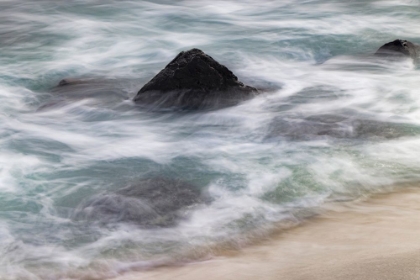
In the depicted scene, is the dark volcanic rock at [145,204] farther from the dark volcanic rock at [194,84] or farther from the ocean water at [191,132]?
the dark volcanic rock at [194,84]

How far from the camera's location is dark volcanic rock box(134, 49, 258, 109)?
7.19m

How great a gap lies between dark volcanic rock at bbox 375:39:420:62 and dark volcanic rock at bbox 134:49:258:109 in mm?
2559

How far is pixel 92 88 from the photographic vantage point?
8.05 m

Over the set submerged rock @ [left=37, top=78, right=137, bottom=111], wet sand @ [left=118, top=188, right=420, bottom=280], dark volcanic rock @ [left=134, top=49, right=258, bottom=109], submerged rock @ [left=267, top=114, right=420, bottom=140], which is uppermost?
dark volcanic rock @ [left=134, top=49, right=258, bottom=109]

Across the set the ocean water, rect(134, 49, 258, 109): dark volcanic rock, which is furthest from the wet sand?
rect(134, 49, 258, 109): dark volcanic rock

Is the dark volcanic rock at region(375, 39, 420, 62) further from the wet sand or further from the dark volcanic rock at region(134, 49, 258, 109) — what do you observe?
the wet sand

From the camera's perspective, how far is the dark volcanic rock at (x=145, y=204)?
476cm

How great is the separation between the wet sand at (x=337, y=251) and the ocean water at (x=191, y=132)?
0.55 ft

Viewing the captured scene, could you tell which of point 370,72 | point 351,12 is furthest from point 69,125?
point 351,12

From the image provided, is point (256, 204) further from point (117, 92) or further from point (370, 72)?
point (370, 72)

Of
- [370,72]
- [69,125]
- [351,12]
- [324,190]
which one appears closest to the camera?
[324,190]

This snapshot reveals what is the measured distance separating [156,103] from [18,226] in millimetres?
2809

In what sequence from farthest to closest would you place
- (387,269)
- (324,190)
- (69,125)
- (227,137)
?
(69,125) < (227,137) < (324,190) < (387,269)

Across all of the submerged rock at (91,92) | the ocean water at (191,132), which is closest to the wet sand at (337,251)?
the ocean water at (191,132)
